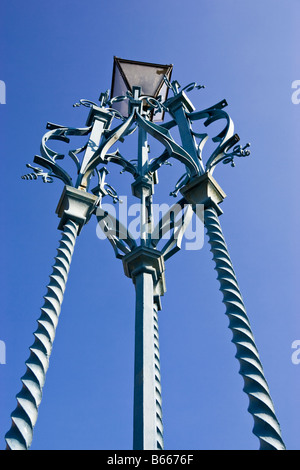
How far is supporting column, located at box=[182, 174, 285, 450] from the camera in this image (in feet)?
13.5

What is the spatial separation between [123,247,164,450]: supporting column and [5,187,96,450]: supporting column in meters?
1.11

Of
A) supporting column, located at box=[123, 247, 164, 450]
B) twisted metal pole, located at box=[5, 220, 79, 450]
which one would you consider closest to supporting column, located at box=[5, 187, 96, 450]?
twisted metal pole, located at box=[5, 220, 79, 450]

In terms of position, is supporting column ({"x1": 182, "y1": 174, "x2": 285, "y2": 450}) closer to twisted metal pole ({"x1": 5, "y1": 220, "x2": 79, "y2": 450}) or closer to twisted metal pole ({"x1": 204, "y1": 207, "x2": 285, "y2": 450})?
twisted metal pole ({"x1": 204, "y1": 207, "x2": 285, "y2": 450})

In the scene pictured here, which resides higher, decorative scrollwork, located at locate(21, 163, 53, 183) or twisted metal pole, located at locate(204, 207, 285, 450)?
decorative scrollwork, located at locate(21, 163, 53, 183)

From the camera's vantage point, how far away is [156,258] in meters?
7.43

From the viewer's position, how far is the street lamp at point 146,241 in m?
4.55

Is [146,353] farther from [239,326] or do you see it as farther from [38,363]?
[38,363]

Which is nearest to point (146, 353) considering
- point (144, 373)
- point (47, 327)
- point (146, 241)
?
point (144, 373)

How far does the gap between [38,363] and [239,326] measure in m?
2.15

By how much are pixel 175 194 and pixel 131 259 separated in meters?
2.82

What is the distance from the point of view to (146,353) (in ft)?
19.6

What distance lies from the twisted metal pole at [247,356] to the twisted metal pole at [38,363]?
77.4 inches
